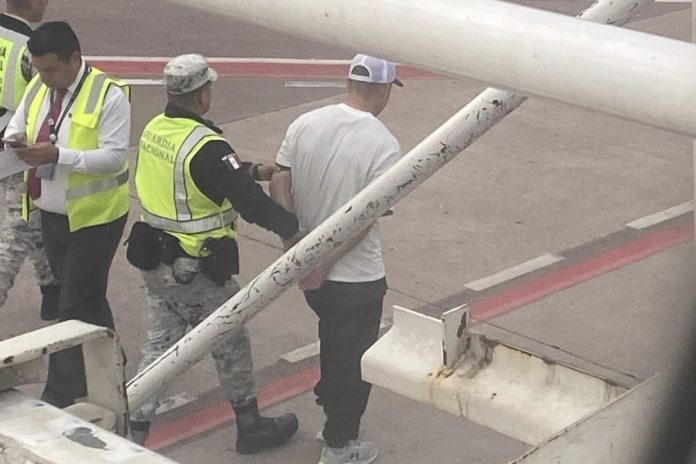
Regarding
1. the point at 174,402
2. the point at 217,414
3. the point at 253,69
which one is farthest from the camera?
the point at 253,69

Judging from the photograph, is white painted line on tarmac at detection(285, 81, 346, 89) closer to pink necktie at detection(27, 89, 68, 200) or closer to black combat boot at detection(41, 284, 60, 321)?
black combat boot at detection(41, 284, 60, 321)

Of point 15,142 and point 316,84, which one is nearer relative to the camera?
point 15,142

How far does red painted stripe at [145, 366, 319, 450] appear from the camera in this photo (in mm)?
6043

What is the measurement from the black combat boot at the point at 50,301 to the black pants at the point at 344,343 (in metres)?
1.91

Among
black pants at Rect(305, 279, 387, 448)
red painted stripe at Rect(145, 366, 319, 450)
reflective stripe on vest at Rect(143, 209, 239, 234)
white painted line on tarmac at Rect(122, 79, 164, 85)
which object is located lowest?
red painted stripe at Rect(145, 366, 319, 450)

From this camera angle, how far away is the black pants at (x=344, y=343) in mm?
5461

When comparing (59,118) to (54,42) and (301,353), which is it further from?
(301,353)

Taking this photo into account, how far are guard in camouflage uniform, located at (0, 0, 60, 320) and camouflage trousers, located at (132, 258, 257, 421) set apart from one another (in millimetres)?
1178

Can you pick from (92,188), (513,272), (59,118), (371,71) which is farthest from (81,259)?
(513,272)

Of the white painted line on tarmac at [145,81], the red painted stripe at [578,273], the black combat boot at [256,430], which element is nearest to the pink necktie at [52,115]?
the black combat boot at [256,430]

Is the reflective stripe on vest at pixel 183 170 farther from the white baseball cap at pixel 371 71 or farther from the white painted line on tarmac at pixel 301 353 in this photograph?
the white painted line on tarmac at pixel 301 353

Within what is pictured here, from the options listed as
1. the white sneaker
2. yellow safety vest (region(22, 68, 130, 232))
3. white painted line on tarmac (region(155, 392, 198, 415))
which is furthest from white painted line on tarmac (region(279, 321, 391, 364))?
yellow safety vest (region(22, 68, 130, 232))

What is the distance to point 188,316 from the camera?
550cm

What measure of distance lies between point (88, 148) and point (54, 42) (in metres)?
0.46
